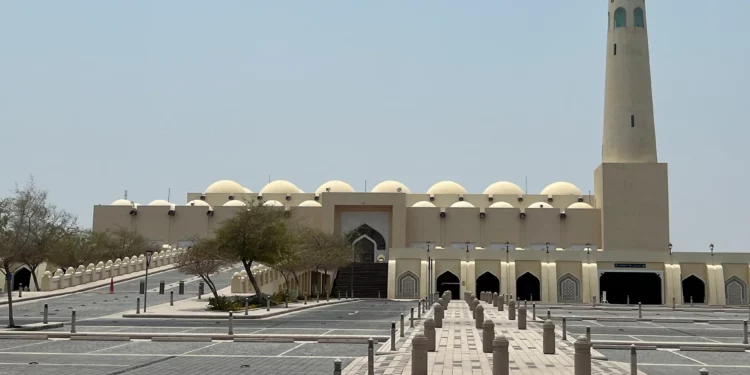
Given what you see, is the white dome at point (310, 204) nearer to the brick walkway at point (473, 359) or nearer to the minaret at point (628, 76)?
the minaret at point (628, 76)

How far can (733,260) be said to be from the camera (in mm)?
48656

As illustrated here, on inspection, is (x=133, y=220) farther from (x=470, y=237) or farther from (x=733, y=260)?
(x=733, y=260)

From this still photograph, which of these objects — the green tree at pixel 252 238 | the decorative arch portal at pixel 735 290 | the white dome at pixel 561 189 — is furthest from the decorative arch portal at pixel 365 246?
the green tree at pixel 252 238

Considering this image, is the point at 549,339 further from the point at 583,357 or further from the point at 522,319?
the point at 522,319

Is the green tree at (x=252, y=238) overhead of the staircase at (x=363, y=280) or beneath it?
overhead

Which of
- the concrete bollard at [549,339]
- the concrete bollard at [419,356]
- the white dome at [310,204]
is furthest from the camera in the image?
the white dome at [310,204]

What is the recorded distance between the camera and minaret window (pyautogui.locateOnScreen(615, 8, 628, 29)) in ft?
170

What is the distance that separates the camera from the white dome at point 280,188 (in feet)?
237

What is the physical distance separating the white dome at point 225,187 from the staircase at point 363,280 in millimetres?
22352

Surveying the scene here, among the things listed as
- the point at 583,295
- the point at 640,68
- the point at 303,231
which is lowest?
the point at 583,295

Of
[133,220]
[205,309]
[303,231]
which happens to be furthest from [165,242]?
[205,309]

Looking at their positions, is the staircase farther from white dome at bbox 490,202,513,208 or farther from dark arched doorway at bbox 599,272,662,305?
dark arched doorway at bbox 599,272,662,305

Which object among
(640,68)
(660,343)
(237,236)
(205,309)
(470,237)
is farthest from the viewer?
(470,237)

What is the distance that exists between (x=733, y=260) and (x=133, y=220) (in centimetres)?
4229
